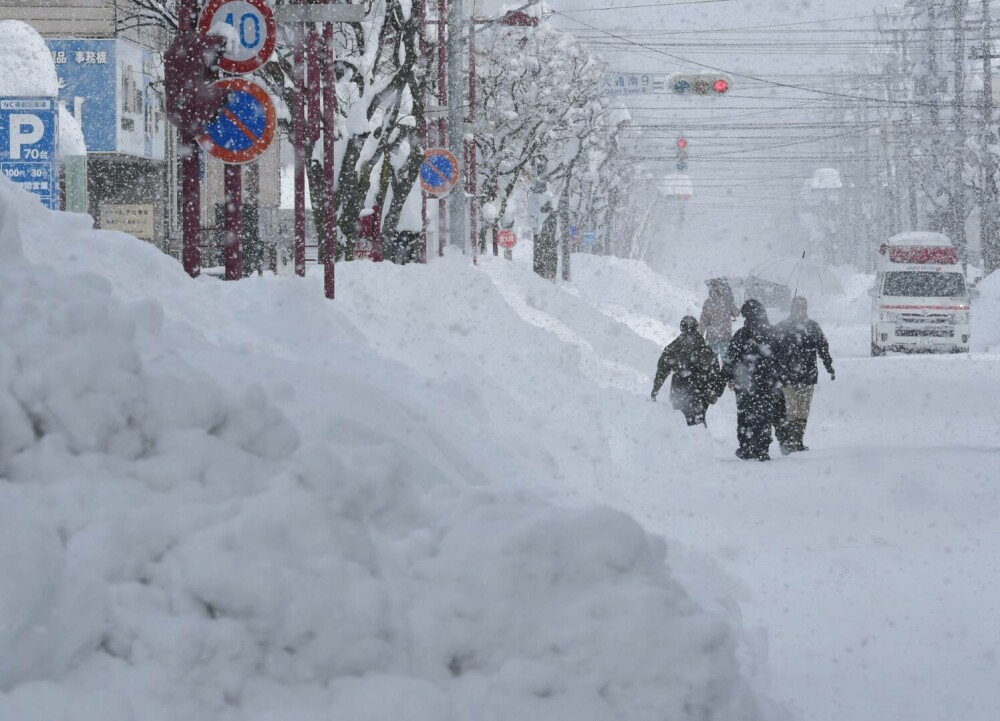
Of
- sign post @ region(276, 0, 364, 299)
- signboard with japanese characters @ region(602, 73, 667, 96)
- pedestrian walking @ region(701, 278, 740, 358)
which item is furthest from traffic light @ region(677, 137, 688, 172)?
sign post @ region(276, 0, 364, 299)

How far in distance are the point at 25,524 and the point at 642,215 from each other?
10622cm

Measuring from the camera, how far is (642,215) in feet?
359

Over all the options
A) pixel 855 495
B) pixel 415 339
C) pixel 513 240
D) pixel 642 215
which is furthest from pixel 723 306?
pixel 642 215

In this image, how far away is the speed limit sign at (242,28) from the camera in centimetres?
1280

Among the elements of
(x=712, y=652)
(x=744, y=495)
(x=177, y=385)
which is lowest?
(x=744, y=495)

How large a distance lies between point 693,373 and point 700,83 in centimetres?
2099

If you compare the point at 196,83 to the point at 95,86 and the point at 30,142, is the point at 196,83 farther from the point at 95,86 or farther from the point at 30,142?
the point at 95,86

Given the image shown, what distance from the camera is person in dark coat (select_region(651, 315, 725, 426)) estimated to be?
1504 centimetres

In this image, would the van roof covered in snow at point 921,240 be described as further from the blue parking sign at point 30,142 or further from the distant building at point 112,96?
the blue parking sign at point 30,142

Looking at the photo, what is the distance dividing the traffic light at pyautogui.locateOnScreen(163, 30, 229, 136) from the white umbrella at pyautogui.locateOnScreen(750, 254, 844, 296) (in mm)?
12819

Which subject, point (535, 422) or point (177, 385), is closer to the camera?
point (177, 385)

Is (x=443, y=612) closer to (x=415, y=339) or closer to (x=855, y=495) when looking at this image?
(x=855, y=495)

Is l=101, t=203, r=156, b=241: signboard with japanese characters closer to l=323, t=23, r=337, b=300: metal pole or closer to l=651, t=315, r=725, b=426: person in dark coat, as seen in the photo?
l=323, t=23, r=337, b=300: metal pole

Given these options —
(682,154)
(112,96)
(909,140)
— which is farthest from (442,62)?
(909,140)
